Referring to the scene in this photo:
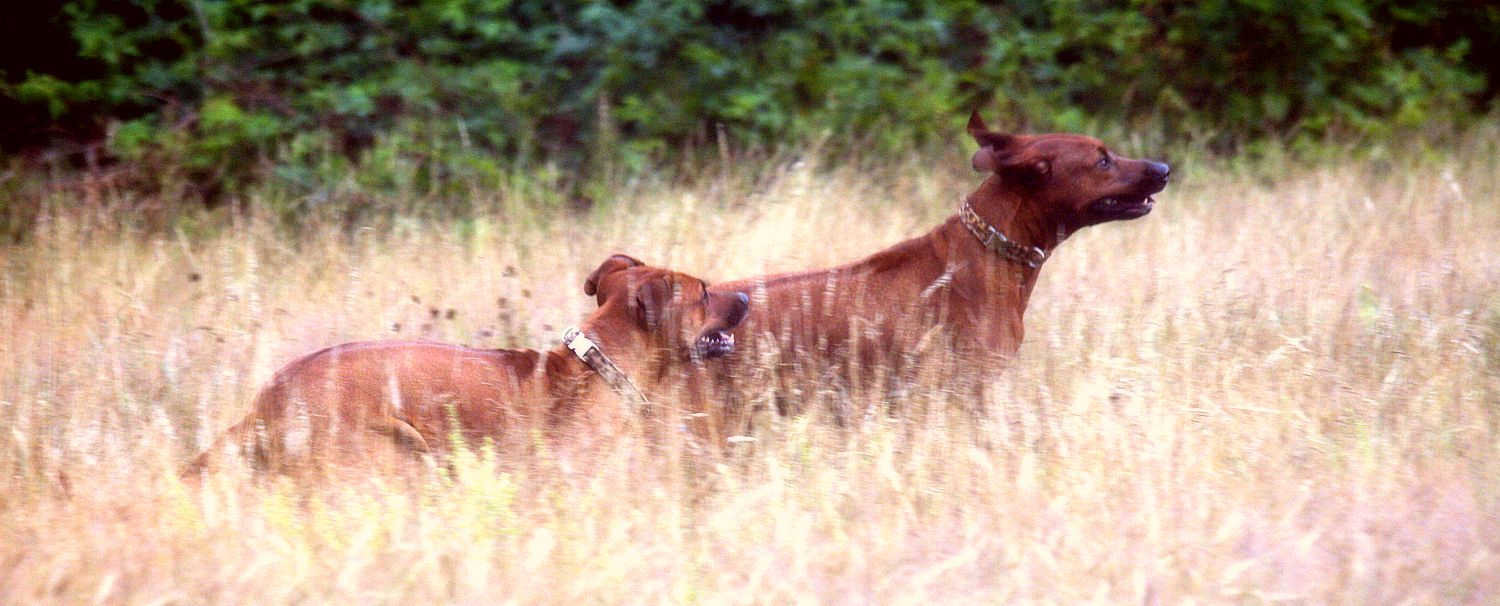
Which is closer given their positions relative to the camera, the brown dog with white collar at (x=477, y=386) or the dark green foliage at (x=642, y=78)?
the brown dog with white collar at (x=477, y=386)

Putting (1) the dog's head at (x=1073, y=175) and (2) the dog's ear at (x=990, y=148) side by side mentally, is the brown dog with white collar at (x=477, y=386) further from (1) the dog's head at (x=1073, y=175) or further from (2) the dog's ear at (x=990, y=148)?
(1) the dog's head at (x=1073, y=175)

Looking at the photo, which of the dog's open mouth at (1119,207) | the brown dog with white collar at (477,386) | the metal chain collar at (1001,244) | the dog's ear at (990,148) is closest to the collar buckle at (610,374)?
the brown dog with white collar at (477,386)

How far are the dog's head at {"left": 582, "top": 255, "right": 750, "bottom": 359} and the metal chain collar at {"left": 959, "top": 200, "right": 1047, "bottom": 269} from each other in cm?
94

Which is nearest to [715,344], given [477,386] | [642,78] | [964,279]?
[477,386]

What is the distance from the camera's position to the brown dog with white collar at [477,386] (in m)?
4.23

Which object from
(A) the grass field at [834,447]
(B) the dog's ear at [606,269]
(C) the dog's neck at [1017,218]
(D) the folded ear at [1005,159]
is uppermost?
(D) the folded ear at [1005,159]

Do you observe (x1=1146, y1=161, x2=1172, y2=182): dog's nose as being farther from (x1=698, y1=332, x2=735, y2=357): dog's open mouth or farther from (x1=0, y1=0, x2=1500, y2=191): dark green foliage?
(x1=0, y1=0, x2=1500, y2=191): dark green foliage

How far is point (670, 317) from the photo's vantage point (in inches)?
185

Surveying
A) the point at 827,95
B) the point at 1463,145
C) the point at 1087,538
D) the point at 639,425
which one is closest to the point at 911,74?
the point at 827,95

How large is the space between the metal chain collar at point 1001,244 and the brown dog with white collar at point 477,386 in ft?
3.15

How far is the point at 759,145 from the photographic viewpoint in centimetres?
887

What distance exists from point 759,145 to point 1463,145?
479 cm

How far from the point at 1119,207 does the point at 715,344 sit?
1674 millimetres

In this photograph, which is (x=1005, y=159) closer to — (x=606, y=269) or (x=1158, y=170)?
(x=1158, y=170)
